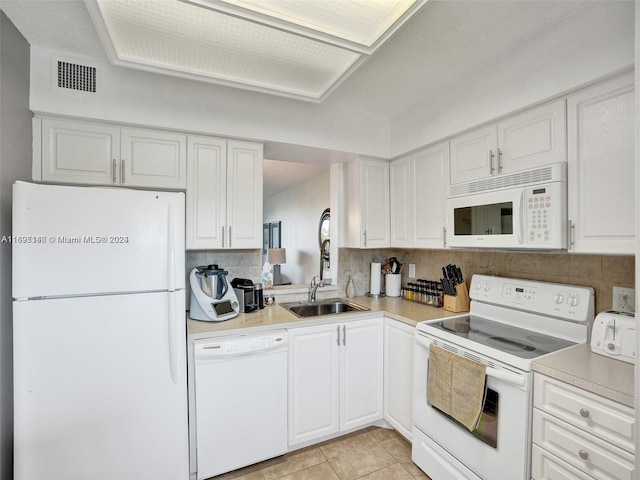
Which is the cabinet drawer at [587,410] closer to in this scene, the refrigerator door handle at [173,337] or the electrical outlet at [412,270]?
the electrical outlet at [412,270]

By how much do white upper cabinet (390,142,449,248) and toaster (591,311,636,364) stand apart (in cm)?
97

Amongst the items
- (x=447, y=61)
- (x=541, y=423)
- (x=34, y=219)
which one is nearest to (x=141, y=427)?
(x=34, y=219)

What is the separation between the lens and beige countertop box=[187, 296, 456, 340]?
6.18 ft

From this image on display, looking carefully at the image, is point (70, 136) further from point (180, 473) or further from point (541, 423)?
point (541, 423)

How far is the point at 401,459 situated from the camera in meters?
2.04

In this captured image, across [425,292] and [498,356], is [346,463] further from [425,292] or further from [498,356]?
[425,292]

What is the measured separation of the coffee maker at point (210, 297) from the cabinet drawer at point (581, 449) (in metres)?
1.74

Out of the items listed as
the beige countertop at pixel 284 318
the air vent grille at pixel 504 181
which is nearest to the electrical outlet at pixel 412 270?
the beige countertop at pixel 284 318

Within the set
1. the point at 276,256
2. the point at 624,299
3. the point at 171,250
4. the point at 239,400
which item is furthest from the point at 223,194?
the point at 276,256

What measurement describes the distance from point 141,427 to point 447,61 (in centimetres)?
263

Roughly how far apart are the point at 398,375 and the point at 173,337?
1501mm

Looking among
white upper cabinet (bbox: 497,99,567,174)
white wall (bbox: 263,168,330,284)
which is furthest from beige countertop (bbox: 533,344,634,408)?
white wall (bbox: 263,168,330,284)

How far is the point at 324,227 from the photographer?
14.8 ft

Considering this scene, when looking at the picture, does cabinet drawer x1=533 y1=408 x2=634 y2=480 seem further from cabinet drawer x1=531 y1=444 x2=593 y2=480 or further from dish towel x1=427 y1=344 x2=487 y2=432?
dish towel x1=427 y1=344 x2=487 y2=432
